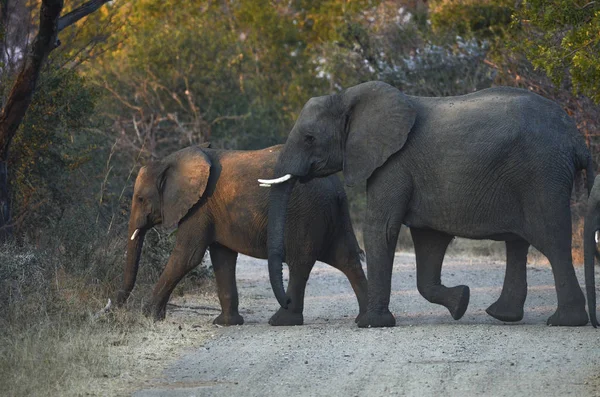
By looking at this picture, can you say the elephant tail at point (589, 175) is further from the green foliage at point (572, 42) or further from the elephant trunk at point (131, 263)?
the elephant trunk at point (131, 263)

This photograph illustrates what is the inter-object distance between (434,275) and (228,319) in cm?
216

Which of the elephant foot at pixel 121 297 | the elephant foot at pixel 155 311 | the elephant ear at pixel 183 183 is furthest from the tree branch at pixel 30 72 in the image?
the elephant foot at pixel 155 311

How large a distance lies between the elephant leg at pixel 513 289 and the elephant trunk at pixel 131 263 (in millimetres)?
3749

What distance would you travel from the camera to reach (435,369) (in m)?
8.70

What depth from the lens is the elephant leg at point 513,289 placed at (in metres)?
11.8

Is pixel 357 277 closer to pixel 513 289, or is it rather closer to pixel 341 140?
pixel 341 140

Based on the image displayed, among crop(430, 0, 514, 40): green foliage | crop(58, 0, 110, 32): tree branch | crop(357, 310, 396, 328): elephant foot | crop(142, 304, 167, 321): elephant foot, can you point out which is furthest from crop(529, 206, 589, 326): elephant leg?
crop(430, 0, 514, 40): green foliage

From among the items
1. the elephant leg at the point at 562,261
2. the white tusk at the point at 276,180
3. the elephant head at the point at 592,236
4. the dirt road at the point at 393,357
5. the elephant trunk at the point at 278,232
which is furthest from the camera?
the white tusk at the point at 276,180

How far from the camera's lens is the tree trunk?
11.8m

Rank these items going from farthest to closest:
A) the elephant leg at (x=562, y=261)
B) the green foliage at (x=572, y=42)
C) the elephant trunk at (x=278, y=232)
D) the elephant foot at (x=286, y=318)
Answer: the green foliage at (x=572, y=42)
the elephant foot at (x=286, y=318)
the elephant trunk at (x=278, y=232)
the elephant leg at (x=562, y=261)

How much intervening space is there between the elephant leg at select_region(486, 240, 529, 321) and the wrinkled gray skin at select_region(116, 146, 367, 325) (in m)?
1.37

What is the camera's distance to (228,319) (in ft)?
40.2

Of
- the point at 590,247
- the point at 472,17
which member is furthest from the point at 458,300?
the point at 472,17

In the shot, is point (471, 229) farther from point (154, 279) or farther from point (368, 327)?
point (154, 279)
